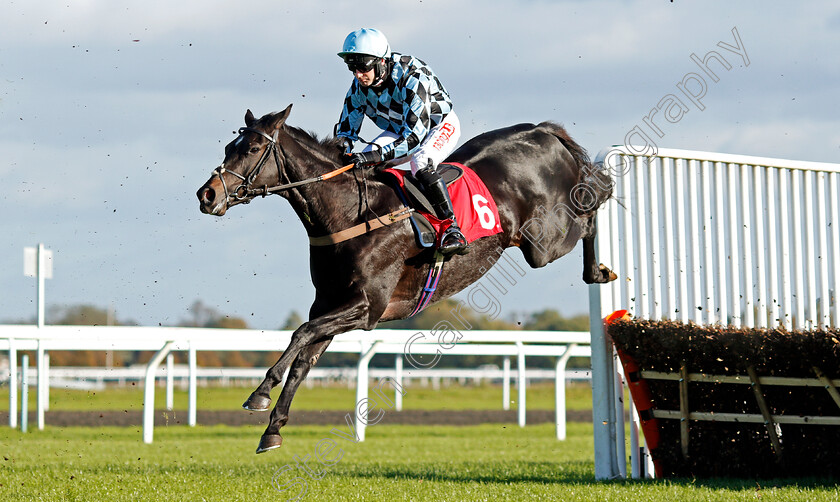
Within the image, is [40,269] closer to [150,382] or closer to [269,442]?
[150,382]

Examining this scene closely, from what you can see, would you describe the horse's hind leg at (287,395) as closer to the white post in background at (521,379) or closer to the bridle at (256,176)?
the bridle at (256,176)

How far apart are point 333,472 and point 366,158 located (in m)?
2.65

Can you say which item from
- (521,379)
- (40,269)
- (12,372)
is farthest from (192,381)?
(521,379)

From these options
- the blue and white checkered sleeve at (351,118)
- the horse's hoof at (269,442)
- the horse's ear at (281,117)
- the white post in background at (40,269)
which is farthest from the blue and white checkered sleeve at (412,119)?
the white post in background at (40,269)

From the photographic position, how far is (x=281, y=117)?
191 inches

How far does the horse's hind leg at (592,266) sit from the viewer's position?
6.48 metres

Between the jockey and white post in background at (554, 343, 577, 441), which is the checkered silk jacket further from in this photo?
white post in background at (554, 343, 577, 441)

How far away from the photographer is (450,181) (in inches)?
215

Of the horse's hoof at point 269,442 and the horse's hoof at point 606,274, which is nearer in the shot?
the horse's hoof at point 269,442

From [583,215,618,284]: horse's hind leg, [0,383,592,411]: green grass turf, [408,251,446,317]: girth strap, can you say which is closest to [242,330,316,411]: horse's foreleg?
[408,251,446,317]: girth strap

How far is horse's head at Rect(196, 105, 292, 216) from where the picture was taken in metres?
4.39

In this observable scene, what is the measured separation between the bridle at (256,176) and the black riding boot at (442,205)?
563mm

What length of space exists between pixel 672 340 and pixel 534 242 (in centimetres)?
113

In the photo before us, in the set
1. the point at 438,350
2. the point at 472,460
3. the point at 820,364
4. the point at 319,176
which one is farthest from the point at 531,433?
the point at 319,176
